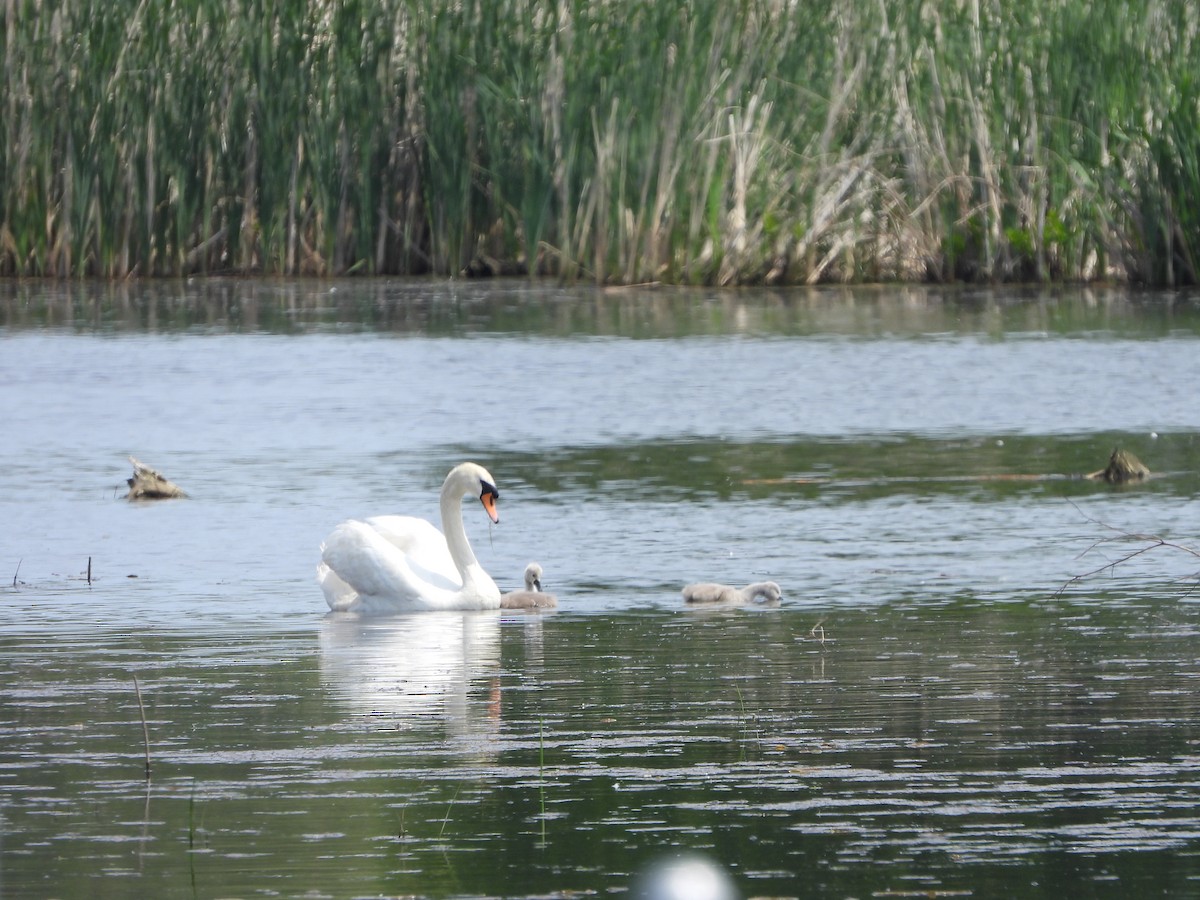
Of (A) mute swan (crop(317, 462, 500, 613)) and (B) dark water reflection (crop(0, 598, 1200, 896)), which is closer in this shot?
(B) dark water reflection (crop(0, 598, 1200, 896))

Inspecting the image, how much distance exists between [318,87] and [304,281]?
1.98m

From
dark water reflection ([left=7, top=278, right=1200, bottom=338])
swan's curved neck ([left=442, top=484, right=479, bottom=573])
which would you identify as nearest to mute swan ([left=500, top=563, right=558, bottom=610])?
swan's curved neck ([left=442, top=484, right=479, bottom=573])

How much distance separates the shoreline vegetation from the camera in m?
22.4

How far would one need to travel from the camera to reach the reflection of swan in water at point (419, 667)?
653 centimetres

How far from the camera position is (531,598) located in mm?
8539

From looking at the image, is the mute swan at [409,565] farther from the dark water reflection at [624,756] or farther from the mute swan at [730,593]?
the mute swan at [730,593]

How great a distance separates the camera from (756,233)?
23391mm

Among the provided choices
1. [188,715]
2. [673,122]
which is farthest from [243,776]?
[673,122]

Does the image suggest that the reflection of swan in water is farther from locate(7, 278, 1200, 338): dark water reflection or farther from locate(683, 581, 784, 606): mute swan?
locate(7, 278, 1200, 338): dark water reflection

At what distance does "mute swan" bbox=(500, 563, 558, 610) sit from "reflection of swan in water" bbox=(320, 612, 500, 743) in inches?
3.0

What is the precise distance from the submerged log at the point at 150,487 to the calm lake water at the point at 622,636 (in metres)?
0.11

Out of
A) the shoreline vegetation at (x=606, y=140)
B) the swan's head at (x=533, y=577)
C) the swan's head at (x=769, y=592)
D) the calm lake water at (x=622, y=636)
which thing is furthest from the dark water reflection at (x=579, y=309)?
the swan's head at (x=769, y=592)

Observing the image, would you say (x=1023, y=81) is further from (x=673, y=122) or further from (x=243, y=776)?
(x=243, y=776)

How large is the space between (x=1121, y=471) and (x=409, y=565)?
12.5ft
